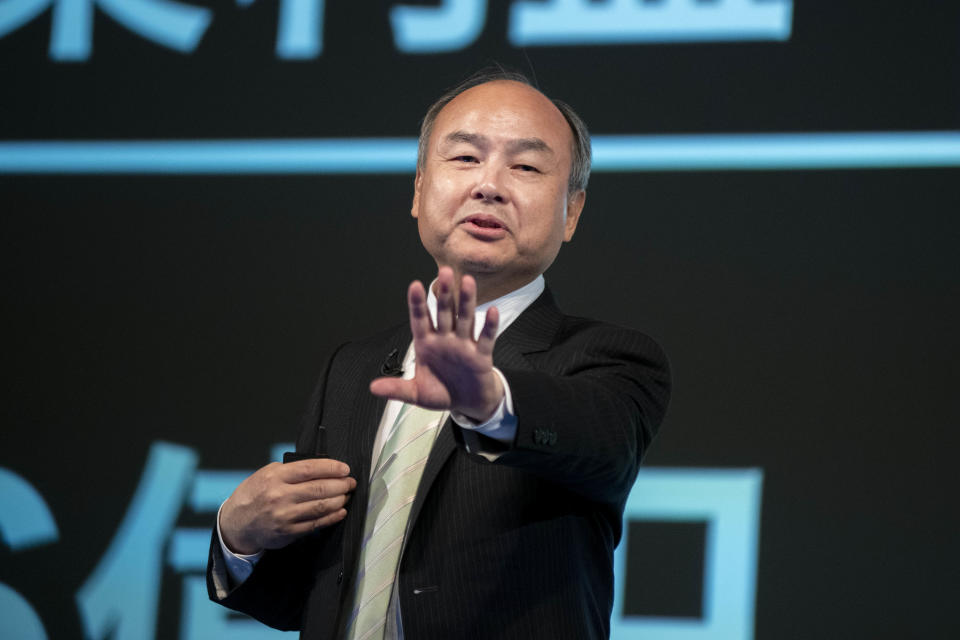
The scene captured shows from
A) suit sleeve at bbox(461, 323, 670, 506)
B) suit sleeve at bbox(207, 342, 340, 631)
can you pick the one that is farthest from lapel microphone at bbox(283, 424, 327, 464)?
suit sleeve at bbox(461, 323, 670, 506)

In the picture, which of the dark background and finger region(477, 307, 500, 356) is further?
the dark background

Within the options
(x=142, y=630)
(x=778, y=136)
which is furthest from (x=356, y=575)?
(x=778, y=136)

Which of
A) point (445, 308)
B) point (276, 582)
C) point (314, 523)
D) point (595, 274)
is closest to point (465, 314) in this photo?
point (445, 308)

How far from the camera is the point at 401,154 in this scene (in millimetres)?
2934

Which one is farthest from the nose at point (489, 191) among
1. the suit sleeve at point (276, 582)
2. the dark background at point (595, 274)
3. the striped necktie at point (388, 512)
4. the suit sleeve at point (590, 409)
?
the dark background at point (595, 274)

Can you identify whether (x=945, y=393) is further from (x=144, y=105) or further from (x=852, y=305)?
(x=144, y=105)

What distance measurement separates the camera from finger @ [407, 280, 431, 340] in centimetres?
113

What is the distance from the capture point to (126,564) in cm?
286

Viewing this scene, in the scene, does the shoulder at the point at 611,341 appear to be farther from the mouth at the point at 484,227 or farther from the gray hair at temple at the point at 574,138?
the gray hair at temple at the point at 574,138

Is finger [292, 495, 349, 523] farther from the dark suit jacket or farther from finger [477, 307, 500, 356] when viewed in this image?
finger [477, 307, 500, 356]

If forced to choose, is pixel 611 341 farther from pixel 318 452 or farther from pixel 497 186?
pixel 318 452

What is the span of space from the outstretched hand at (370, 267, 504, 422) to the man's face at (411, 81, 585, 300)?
50cm

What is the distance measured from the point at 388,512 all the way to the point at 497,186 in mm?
540

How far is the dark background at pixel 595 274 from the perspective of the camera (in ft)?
8.49
